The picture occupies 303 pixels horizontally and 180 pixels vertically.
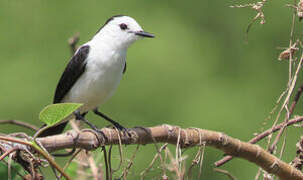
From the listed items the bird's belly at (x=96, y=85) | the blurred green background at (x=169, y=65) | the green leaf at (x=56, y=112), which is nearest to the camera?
the green leaf at (x=56, y=112)

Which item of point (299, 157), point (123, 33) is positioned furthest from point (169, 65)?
point (299, 157)

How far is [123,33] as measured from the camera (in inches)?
125

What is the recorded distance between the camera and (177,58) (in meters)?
5.23

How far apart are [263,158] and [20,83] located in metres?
3.32

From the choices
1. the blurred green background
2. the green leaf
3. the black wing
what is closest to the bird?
the black wing

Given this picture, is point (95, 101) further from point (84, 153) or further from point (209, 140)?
point (84, 153)

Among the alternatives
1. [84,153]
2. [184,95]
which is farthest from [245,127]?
[84,153]

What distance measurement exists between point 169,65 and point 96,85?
7.29ft

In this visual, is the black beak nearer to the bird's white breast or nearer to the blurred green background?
the bird's white breast

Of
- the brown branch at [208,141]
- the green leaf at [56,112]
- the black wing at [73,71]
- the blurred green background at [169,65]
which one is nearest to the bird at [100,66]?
the black wing at [73,71]

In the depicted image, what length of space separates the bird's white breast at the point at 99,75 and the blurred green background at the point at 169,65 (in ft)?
4.90

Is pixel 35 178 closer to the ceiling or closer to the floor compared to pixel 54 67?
closer to the ceiling

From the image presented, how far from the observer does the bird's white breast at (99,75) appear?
3.00 m

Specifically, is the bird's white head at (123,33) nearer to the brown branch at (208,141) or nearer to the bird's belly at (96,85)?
the bird's belly at (96,85)
